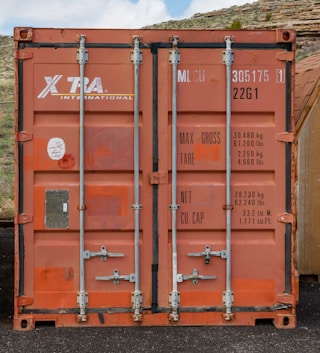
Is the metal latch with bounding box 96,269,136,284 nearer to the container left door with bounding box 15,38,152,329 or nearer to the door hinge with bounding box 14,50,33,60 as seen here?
the container left door with bounding box 15,38,152,329

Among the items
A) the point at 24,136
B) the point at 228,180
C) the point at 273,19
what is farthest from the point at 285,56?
the point at 273,19

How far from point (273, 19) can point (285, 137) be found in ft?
119

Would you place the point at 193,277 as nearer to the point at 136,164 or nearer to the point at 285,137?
the point at 136,164

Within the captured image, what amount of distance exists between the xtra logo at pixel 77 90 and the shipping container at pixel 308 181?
2693 millimetres

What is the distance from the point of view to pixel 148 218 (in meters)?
5.38

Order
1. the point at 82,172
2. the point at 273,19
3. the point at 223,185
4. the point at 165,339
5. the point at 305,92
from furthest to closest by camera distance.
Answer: the point at 273,19 < the point at 305,92 < the point at 223,185 < the point at 82,172 < the point at 165,339

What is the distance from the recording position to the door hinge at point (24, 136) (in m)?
5.33

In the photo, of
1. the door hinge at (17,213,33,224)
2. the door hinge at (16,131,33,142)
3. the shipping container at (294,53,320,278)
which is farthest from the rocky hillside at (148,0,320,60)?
the door hinge at (17,213,33,224)

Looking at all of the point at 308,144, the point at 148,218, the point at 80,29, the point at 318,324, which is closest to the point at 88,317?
the point at 148,218

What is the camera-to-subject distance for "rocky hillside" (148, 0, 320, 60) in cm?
3070

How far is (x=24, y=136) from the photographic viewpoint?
17.5 ft

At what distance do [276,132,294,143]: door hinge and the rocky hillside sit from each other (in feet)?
65.8

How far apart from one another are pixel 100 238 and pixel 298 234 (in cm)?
286

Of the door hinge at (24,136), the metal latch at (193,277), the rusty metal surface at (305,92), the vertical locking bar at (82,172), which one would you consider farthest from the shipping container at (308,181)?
the door hinge at (24,136)
